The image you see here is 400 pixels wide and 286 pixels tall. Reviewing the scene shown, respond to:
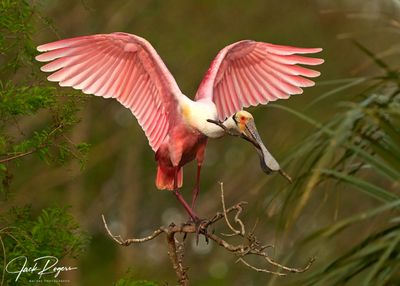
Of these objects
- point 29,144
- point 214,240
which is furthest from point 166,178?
point 214,240

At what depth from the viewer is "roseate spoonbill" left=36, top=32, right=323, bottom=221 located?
6379mm

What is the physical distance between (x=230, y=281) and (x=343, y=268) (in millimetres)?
13106

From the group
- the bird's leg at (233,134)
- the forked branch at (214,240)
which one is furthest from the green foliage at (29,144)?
the bird's leg at (233,134)

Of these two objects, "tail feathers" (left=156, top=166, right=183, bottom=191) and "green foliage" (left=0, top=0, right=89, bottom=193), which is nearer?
"green foliage" (left=0, top=0, right=89, bottom=193)

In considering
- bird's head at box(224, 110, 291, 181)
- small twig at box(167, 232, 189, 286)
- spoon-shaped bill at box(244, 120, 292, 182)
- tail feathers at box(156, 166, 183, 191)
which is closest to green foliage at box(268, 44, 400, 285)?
spoon-shaped bill at box(244, 120, 292, 182)

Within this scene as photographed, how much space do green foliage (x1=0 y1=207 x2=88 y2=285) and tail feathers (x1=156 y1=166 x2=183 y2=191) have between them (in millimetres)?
816

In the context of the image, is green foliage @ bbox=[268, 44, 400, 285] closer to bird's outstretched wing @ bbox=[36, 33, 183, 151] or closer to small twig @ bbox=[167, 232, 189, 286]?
small twig @ bbox=[167, 232, 189, 286]

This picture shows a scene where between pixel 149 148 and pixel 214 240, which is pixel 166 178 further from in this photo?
pixel 149 148

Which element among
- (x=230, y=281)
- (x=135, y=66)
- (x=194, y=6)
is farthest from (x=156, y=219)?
(x=135, y=66)

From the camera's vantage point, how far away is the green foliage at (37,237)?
5.46 meters

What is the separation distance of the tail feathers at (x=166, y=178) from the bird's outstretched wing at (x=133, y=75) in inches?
7.0

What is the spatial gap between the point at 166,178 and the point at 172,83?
49 cm

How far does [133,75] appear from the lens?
6734 mm

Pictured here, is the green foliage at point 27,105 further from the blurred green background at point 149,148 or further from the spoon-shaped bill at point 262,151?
the blurred green background at point 149,148
